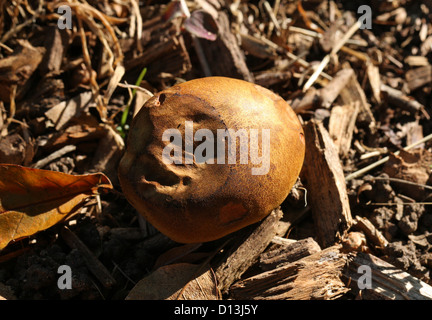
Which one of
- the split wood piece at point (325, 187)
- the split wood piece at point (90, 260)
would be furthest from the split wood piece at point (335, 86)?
the split wood piece at point (90, 260)

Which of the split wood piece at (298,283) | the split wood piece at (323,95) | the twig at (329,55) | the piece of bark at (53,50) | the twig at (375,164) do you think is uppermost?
the piece of bark at (53,50)

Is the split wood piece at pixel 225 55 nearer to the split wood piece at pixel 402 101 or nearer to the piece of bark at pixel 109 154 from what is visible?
the piece of bark at pixel 109 154

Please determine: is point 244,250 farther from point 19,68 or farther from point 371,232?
point 19,68

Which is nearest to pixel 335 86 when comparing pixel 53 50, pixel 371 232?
pixel 371 232

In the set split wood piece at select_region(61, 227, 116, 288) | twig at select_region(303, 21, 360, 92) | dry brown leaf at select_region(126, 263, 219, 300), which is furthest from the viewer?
twig at select_region(303, 21, 360, 92)

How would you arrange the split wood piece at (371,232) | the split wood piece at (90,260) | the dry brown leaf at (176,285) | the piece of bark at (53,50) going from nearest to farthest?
the dry brown leaf at (176,285)
the split wood piece at (90,260)
the split wood piece at (371,232)
the piece of bark at (53,50)

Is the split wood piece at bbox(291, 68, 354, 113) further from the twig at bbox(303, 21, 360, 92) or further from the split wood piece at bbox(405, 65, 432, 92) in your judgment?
the split wood piece at bbox(405, 65, 432, 92)

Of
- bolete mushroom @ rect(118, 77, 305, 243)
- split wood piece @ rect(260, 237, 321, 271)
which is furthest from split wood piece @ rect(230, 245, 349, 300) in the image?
bolete mushroom @ rect(118, 77, 305, 243)

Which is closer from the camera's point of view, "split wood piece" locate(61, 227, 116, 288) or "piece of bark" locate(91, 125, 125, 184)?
"split wood piece" locate(61, 227, 116, 288)
